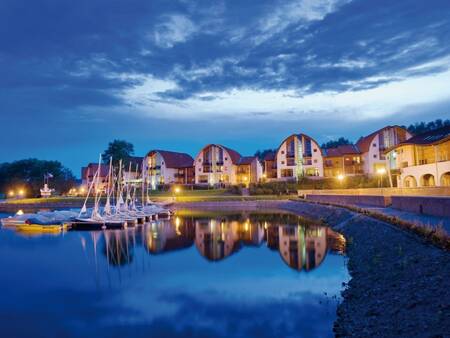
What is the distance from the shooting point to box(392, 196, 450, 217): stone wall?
23.6 m

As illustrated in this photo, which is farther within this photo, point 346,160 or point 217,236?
point 346,160

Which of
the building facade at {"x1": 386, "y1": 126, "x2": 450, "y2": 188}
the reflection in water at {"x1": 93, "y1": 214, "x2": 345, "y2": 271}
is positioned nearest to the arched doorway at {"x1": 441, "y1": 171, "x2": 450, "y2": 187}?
the building facade at {"x1": 386, "y1": 126, "x2": 450, "y2": 188}

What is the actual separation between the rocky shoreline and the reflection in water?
12.0ft

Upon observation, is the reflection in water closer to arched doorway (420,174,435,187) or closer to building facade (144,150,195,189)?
arched doorway (420,174,435,187)

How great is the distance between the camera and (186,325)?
503 inches

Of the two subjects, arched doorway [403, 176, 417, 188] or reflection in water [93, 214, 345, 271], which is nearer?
reflection in water [93, 214, 345, 271]

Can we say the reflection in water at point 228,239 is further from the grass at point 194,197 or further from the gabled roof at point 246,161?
the gabled roof at point 246,161

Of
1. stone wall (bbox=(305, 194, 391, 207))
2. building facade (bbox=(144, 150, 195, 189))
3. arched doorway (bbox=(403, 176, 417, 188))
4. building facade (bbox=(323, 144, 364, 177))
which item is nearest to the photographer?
stone wall (bbox=(305, 194, 391, 207))

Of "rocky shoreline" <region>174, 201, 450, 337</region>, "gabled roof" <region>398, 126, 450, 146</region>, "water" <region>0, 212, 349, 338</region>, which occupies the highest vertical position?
"gabled roof" <region>398, 126, 450, 146</region>

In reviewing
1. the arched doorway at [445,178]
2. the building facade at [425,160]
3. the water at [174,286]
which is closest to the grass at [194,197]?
the building facade at [425,160]

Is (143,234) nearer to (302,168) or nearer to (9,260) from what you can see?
(9,260)

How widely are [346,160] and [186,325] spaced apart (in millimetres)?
71926

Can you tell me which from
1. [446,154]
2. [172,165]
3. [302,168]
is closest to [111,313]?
[446,154]

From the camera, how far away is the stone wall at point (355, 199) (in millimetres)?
37562
